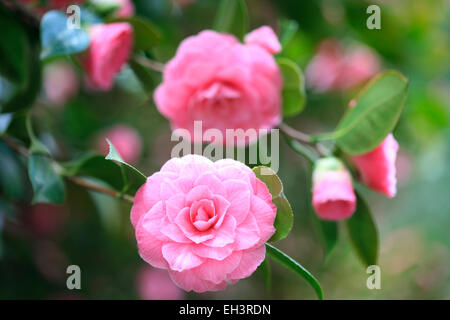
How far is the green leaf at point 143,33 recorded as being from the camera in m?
0.67

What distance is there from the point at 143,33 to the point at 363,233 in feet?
1.29

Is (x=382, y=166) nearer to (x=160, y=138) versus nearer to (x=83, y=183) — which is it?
(x=83, y=183)

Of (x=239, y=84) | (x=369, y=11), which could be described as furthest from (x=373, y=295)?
→ (x=239, y=84)

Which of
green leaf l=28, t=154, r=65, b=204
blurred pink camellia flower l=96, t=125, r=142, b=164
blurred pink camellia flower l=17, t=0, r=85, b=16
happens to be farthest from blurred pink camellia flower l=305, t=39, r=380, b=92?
green leaf l=28, t=154, r=65, b=204

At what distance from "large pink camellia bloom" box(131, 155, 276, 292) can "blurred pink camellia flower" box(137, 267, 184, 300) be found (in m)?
0.91

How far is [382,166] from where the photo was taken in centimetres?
58

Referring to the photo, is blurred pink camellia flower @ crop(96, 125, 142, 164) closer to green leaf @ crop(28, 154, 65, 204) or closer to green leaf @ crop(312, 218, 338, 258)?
green leaf @ crop(28, 154, 65, 204)

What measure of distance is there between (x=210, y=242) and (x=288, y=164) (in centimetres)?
99

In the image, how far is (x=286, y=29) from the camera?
70 cm

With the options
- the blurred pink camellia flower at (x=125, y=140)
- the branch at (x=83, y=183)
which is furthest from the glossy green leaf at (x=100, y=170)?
the blurred pink camellia flower at (x=125, y=140)

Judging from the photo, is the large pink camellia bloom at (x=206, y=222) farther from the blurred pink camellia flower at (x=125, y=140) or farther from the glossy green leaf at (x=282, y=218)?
the blurred pink camellia flower at (x=125, y=140)

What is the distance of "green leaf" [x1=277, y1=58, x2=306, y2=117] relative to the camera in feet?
2.17

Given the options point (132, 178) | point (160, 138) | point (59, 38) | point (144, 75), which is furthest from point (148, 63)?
point (160, 138)
